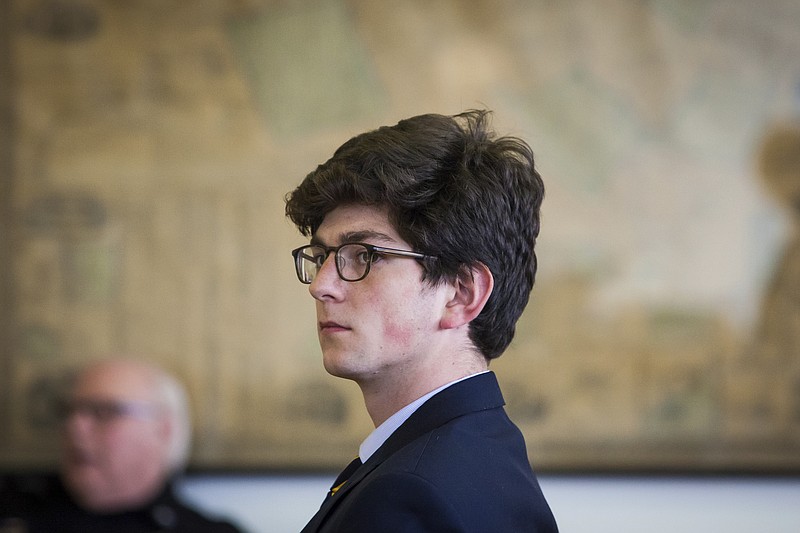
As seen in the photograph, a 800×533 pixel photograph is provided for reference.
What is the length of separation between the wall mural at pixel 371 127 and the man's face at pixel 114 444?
8.2 inches

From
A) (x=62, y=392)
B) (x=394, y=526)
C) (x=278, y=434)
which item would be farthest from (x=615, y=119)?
(x=394, y=526)

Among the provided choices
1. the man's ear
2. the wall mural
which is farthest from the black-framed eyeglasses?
the wall mural

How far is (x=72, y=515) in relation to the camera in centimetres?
414

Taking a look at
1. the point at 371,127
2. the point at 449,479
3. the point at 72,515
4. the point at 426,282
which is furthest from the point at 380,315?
the point at 72,515

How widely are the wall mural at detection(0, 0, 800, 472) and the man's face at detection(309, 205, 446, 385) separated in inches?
Result: 89.0

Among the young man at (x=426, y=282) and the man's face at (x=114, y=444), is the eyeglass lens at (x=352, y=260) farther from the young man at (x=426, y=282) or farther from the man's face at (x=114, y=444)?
the man's face at (x=114, y=444)

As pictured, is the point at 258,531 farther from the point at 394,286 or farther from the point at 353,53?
the point at 394,286

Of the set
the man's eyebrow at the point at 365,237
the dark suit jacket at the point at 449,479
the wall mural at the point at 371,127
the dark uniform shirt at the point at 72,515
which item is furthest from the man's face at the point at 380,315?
the dark uniform shirt at the point at 72,515

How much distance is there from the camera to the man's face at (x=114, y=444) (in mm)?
4066

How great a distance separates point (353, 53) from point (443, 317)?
8.36 feet

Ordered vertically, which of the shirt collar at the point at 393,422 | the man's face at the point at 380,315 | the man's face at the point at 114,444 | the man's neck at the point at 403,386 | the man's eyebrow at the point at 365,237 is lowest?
the man's face at the point at 114,444

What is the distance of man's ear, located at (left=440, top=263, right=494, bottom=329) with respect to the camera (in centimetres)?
200

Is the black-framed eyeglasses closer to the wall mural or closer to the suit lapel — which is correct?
the suit lapel

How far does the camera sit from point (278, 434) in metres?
4.23
